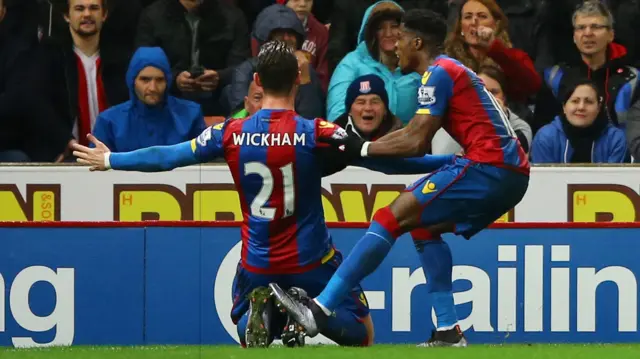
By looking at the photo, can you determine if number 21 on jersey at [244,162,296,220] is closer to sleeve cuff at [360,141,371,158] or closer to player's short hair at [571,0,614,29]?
sleeve cuff at [360,141,371,158]

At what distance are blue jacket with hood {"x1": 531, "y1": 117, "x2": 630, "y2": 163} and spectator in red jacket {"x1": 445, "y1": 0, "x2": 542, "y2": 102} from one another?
0.46 m

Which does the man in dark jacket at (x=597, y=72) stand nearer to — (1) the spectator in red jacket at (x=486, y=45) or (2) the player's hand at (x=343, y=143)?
(1) the spectator in red jacket at (x=486, y=45)

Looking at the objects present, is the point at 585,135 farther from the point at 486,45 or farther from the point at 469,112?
the point at 469,112

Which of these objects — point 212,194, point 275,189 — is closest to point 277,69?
point 275,189

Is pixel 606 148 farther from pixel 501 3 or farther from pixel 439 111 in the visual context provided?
pixel 439 111

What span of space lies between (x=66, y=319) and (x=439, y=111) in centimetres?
356

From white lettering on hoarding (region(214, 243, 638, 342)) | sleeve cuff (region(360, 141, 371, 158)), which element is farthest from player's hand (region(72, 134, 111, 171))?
white lettering on hoarding (region(214, 243, 638, 342))

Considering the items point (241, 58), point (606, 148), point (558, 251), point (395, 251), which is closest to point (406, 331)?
point (395, 251)

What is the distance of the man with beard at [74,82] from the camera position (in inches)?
432

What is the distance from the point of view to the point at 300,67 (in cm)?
1078

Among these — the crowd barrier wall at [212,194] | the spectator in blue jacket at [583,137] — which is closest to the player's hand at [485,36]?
the spectator in blue jacket at [583,137]

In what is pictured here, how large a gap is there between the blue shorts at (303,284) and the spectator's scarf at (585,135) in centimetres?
382

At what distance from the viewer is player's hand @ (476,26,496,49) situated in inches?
419

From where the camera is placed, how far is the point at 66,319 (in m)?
9.78
